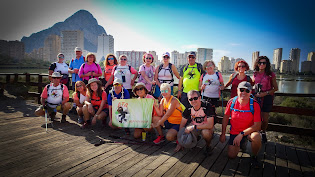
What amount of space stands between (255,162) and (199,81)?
2258mm

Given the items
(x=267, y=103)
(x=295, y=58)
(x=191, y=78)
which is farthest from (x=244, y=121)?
(x=295, y=58)

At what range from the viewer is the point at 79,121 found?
5.60 metres

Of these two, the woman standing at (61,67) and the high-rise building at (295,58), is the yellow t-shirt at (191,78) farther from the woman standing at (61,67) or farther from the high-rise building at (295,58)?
the high-rise building at (295,58)

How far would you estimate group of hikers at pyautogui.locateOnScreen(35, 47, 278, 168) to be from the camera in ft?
11.1

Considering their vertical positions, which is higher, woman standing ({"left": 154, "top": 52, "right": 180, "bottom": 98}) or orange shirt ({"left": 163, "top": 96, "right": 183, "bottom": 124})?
woman standing ({"left": 154, "top": 52, "right": 180, "bottom": 98})

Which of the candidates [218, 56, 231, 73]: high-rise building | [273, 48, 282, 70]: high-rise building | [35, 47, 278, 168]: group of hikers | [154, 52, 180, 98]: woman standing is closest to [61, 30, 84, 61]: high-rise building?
[218, 56, 231, 73]: high-rise building

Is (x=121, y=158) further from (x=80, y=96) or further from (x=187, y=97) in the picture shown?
(x=80, y=96)

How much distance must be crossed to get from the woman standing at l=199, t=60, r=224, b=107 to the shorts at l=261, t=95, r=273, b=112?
38.4 inches

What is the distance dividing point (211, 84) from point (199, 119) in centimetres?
117

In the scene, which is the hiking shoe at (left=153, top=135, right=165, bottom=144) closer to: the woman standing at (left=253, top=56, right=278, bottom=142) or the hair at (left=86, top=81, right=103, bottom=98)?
the hair at (left=86, top=81, right=103, bottom=98)

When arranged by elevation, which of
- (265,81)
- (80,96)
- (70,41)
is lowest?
(80,96)

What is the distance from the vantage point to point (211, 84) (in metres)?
4.43

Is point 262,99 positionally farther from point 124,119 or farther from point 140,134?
point 124,119

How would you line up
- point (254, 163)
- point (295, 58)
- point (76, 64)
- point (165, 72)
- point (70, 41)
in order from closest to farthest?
point (254, 163), point (165, 72), point (76, 64), point (295, 58), point (70, 41)
